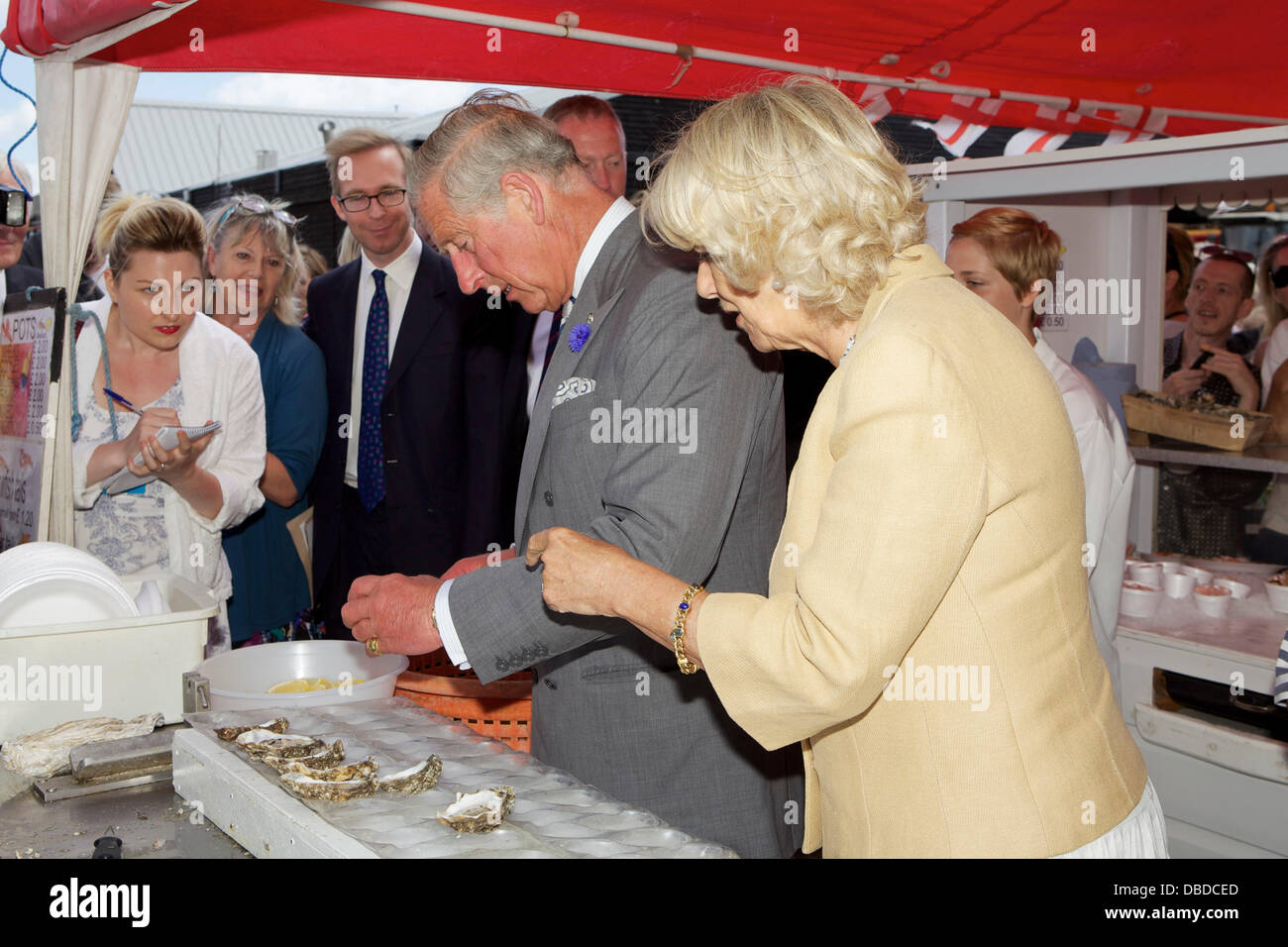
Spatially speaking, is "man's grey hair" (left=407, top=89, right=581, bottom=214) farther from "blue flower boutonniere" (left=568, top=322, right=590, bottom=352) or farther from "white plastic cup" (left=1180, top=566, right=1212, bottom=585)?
"white plastic cup" (left=1180, top=566, right=1212, bottom=585)

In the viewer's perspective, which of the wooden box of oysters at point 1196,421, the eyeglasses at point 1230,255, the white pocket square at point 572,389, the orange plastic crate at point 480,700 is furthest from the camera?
the eyeglasses at point 1230,255

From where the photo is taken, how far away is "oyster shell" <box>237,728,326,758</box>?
5.47 feet

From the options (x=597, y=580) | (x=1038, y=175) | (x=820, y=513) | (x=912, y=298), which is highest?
(x=1038, y=175)

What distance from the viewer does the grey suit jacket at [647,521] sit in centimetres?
178

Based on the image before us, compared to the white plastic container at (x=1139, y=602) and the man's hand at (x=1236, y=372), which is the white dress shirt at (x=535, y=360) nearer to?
the white plastic container at (x=1139, y=602)

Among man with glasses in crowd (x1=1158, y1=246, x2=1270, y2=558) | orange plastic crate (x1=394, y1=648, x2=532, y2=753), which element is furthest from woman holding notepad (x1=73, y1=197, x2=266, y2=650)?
man with glasses in crowd (x1=1158, y1=246, x2=1270, y2=558)

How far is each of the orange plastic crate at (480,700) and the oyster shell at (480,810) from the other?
0.65 m

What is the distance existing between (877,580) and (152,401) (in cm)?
277

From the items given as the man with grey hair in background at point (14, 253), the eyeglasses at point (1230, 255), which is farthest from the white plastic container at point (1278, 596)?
the man with grey hair in background at point (14, 253)

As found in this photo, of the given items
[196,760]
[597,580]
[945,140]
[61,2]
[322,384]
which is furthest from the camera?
[945,140]

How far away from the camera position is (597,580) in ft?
5.15

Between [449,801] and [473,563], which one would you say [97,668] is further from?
[449,801]
